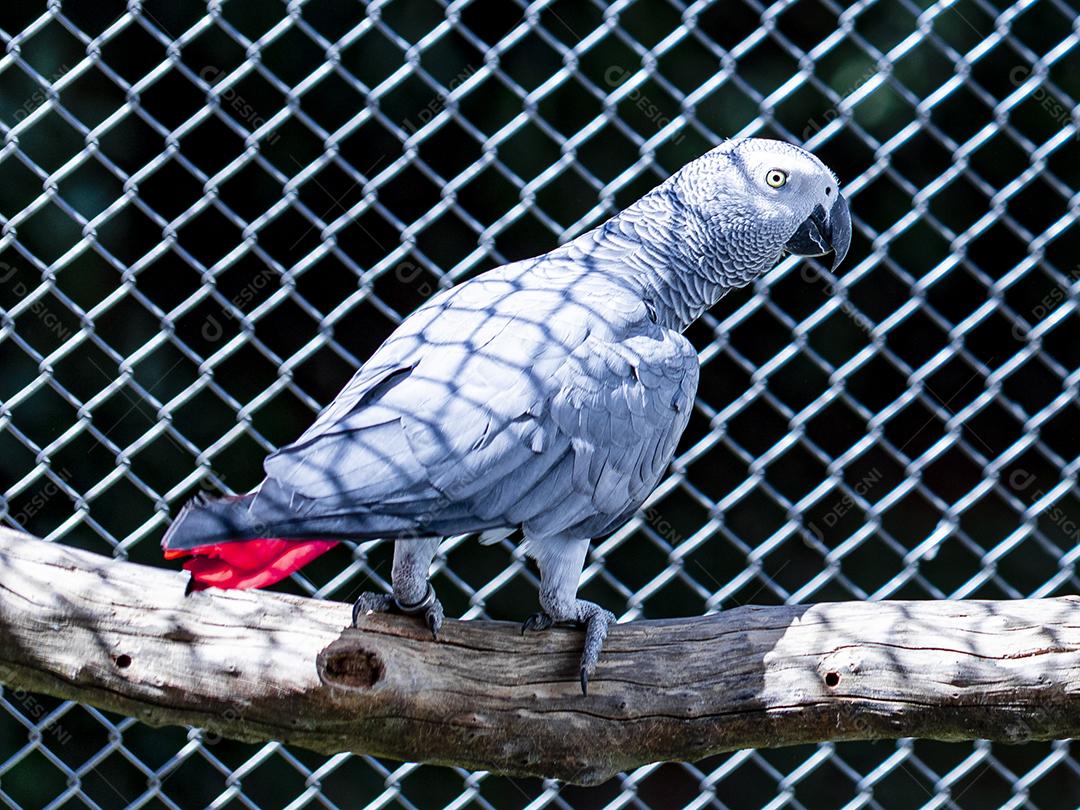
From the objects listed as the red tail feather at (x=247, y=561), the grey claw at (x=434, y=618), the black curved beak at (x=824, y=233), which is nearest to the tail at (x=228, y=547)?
the red tail feather at (x=247, y=561)

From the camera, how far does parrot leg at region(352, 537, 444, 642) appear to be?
86 cm

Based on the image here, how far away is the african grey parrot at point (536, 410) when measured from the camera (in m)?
0.78

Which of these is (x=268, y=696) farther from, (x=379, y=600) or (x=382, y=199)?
(x=382, y=199)

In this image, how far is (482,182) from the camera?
1527 mm

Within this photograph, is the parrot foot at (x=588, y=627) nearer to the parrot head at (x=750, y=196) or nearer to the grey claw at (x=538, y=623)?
the grey claw at (x=538, y=623)

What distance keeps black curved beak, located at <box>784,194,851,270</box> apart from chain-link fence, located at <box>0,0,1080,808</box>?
0.19m

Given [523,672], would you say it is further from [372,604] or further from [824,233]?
[824,233]

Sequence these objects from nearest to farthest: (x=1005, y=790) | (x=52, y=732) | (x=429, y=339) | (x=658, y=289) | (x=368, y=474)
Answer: (x=368, y=474), (x=429, y=339), (x=658, y=289), (x=52, y=732), (x=1005, y=790)

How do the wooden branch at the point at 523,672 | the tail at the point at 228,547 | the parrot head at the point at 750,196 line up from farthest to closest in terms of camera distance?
the parrot head at the point at 750,196
the wooden branch at the point at 523,672
the tail at the point at 228,547

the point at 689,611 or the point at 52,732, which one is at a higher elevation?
the point at 52,732

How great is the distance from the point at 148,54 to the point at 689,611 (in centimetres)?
112

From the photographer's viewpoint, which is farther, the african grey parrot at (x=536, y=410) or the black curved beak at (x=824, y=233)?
the black curved beak at (x=824, y=233)

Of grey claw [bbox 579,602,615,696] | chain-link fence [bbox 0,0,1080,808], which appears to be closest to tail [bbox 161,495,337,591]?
grey claw [bbox 579,602,615,696]

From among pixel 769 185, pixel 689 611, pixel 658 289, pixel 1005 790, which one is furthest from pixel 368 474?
pixel 1005 790
